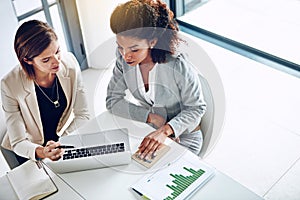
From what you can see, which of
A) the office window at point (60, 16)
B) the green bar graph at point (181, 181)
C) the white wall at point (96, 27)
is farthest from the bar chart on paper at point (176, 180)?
the office window at point (60, 16)

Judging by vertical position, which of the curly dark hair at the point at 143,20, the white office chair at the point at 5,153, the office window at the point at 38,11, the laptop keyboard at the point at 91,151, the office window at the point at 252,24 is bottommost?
the office window at the point at 252,24

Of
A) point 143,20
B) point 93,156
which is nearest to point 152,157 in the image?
point 93,156

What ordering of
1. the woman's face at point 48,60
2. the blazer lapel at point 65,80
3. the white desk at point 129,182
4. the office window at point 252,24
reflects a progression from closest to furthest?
the white desk at point 129,182, the woman's face at point 48,60, the blazer lapel at point 65,80, the office window at point 252,24

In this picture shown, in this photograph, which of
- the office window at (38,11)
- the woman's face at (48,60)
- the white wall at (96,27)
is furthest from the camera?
the white wall at (96,27)

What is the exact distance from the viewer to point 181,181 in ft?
3.96

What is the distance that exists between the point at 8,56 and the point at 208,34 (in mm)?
1326

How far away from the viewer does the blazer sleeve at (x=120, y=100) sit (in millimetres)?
1468

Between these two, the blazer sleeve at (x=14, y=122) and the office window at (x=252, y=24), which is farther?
the office window at (x=252, y=24)

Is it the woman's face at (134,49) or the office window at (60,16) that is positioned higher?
the woman's face at (134,49)

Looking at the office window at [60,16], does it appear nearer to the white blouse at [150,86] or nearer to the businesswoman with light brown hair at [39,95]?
the businesswoman with light brown hair at [39,95]

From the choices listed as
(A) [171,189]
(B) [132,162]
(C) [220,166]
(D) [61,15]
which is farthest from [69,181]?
(D) [61,15]

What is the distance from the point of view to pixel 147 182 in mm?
1221

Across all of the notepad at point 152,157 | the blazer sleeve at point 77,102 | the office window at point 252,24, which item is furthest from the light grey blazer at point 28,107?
the office window at point 252,24

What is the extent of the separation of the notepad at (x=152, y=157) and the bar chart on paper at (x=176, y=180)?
0.04 metres
